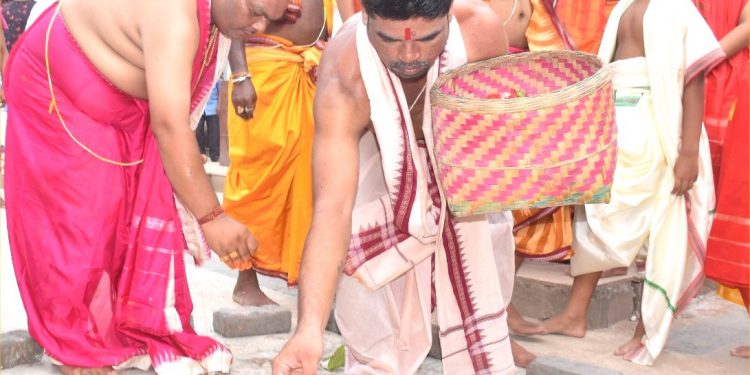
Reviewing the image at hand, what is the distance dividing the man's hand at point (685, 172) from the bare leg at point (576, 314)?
62 cm

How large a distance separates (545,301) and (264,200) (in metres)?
1.50

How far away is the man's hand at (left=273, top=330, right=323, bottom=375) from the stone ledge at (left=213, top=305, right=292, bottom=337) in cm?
218

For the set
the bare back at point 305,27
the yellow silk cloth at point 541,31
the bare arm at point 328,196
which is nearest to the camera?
the bare arm at point 328,196

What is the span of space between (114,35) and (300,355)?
1721 mm

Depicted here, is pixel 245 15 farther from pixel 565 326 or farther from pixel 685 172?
pixel 565 326

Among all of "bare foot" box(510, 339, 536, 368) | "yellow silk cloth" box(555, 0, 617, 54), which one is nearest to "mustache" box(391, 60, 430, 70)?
"bare foot" box(510, 339, 536, 368)

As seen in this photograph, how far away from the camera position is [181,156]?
335 centimetres

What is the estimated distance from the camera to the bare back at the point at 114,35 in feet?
11.7

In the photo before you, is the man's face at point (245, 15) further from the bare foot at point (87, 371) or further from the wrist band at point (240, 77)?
the bare foot at point (87, 371)

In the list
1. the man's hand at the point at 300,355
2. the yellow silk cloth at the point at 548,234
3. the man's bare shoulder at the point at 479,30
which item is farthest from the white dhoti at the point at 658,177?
the man's hand at the point at 300,355

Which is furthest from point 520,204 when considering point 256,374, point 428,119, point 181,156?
point 256,374

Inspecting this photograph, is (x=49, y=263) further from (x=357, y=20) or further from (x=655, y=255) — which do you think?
(x=655, y=255)

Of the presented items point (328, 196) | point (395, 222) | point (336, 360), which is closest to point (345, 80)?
point (328, 196)

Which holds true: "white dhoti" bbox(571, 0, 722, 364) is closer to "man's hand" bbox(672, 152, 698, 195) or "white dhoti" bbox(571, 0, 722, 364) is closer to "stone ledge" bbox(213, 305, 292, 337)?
"man's hand" bbox(672, 152, 698, 195)
